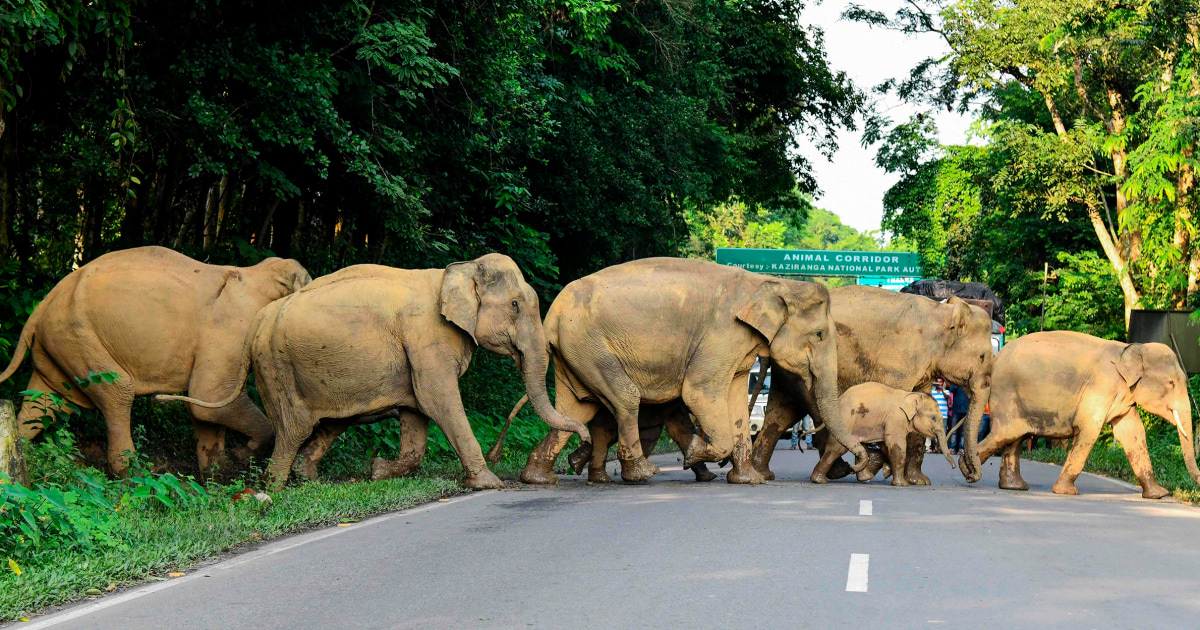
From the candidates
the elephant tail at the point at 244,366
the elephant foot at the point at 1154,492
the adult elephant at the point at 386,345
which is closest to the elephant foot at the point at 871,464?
the elephant foot at the point at 1154,492

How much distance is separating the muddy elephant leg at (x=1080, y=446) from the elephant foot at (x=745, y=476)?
126 inches

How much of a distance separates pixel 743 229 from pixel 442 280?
88449mm

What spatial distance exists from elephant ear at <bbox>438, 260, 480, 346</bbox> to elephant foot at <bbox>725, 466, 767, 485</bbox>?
127 inches

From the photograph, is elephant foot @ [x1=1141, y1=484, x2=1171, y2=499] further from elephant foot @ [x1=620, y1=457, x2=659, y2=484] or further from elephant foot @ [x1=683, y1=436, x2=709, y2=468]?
elephant foot @ [x1=620, y1=457, x2=659, y2=484]

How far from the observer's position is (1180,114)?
2011cm

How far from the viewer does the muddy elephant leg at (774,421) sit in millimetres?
15820

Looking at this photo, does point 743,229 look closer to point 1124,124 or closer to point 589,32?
point 1124,124

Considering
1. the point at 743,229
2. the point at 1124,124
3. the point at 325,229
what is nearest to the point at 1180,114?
the point at 1124,124

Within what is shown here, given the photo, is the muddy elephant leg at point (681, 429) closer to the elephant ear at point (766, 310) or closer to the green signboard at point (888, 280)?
the elephant ear at point (766, 310)

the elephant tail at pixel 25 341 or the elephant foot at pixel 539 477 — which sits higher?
the elephant tail at pixel 25 341

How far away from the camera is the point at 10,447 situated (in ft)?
29.4

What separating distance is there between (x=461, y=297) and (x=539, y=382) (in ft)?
3.75

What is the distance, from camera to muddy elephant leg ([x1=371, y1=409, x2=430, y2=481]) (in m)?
13.0

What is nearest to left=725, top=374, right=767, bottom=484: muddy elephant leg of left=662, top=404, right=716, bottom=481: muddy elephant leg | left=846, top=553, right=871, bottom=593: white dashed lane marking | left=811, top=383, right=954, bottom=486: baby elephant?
left=662, top=404, right=716, bottom=481: muddy elephant leg
